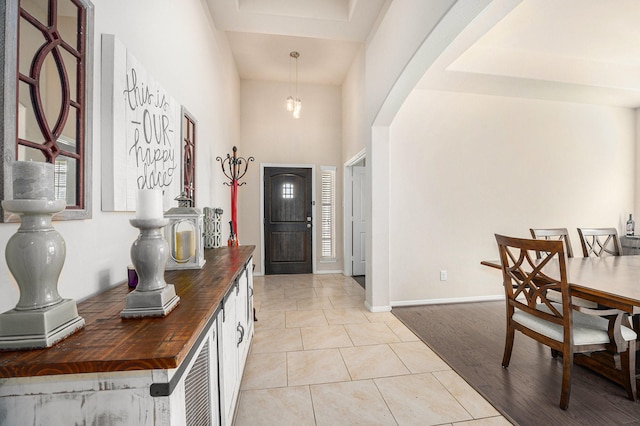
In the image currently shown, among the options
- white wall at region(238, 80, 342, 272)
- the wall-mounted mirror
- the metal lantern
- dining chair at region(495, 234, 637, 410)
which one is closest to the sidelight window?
white wall at region(238, 80, 342, 272)

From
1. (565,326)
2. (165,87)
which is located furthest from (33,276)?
(565,326)

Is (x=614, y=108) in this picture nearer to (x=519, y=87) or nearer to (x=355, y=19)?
(x=519, y=87)

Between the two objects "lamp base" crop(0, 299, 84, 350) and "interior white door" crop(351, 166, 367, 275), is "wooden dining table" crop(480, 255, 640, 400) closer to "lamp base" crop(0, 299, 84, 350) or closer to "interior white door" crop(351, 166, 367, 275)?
"lamp base" crop(0, 299, 84, 350)

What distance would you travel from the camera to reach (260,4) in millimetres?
3119

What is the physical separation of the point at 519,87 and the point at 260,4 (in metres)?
3.40

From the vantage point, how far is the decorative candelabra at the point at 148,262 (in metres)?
0.92

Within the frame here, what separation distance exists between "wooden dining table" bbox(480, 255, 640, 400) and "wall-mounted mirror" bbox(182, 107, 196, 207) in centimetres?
266

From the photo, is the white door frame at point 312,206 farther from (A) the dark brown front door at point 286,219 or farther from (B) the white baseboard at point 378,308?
(B) the white baseboard at point 378,308

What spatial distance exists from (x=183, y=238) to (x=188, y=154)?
0.95 metres

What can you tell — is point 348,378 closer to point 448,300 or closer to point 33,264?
point 33,264

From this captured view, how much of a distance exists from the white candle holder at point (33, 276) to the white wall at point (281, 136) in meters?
4.62

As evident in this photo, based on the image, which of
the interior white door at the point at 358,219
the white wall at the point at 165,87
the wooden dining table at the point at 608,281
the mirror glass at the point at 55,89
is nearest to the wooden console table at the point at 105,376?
the white wall at the point at 165,87

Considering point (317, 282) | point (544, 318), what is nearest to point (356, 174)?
point (317, 282)

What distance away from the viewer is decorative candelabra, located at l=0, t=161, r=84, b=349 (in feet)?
2.24
